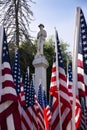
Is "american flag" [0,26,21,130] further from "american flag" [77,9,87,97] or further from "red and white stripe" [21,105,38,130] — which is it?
"red and white stripe" [21,105,38,130]

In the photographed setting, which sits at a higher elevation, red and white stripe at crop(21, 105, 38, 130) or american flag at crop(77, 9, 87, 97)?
american flag at crop(77, 9, 87, 97)

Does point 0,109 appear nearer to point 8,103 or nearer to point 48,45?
point 8,103

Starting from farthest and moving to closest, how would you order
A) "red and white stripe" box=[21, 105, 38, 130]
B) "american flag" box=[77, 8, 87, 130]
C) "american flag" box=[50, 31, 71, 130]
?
"red and white stripe" box=[21, 105, 38, 130]
"american flag" box=[50, 31, 71, 130]
"american flag" box=[77, 8, 87, 130]

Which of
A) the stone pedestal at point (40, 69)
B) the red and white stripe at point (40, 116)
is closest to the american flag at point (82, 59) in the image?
the red and white stripe at point (40, 116)

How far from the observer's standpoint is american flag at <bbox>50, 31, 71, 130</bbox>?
807cm

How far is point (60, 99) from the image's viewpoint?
806cm

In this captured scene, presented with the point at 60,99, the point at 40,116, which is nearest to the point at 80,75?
the point at 60,99

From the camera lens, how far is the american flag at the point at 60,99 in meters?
8.07

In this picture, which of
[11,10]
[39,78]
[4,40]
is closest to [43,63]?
[39,78]

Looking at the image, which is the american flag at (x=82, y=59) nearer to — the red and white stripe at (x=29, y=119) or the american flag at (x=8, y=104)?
the american flag at (x=8, y=104)

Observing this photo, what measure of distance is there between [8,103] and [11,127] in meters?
0.43

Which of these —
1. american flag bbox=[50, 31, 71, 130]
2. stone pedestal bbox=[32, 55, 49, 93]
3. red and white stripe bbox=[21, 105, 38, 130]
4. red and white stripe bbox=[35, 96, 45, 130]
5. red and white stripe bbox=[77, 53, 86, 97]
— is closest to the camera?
red and white stripe bbox=[77, 53, 86, 97]

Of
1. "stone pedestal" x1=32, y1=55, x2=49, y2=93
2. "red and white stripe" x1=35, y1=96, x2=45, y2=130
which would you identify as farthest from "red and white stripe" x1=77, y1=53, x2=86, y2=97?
"stone pedestal" x1=32, y1=55, x2=49, y2=93

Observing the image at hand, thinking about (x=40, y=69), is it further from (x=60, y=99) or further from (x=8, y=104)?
(x=8, y=104)
